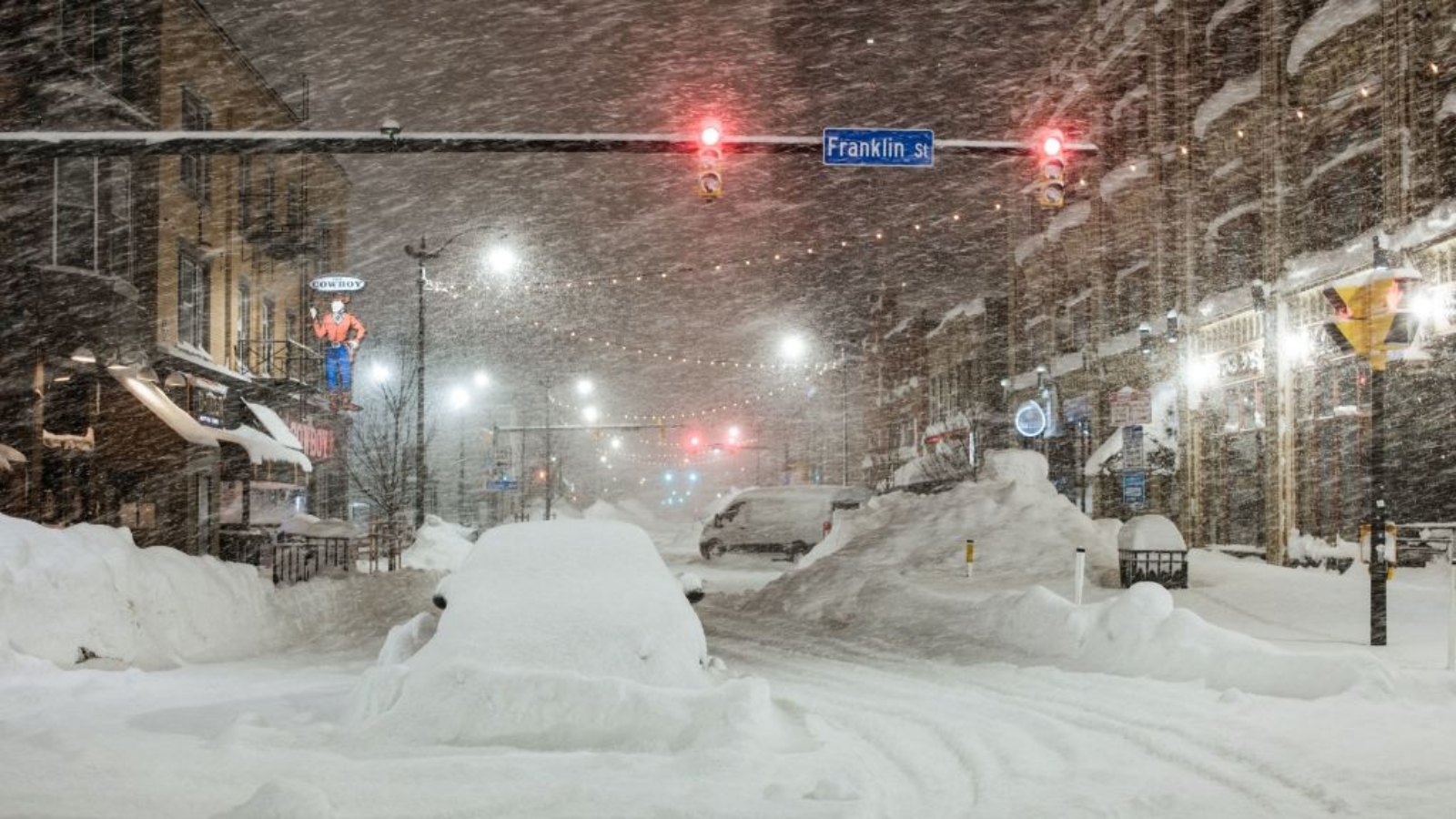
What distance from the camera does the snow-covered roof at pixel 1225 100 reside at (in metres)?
28.6

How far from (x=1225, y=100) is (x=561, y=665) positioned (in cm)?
2602

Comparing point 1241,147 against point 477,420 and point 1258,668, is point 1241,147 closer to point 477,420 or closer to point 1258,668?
point 1258,668

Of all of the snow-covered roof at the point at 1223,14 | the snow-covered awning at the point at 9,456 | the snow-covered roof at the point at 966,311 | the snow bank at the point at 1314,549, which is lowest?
the snow bank at the point at 1314,549

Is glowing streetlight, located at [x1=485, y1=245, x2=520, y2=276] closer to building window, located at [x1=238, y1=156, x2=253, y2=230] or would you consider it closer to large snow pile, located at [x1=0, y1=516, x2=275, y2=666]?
building window, located at [x1=238, y1=156, x2=253, y2=230]

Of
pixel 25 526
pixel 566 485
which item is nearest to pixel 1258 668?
pixel 25 526

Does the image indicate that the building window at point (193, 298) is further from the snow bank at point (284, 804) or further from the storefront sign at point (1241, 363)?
the snow bank at point (284, 804)

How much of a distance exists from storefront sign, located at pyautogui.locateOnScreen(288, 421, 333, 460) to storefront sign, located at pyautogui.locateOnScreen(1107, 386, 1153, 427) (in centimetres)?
2363

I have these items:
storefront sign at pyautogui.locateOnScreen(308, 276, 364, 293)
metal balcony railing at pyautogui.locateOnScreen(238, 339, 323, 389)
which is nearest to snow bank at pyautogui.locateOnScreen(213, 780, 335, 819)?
storefront sign at pyautogui.locateOnScreen(308, 276, 364, 293)

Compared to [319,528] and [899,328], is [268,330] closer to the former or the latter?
[319,528]

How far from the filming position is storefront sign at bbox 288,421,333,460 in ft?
126

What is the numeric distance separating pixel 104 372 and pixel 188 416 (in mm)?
2454

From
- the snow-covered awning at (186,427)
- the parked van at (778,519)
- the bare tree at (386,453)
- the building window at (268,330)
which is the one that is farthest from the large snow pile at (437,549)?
A: the parked van at (778,519)

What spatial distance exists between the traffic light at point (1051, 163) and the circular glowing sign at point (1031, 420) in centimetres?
2694

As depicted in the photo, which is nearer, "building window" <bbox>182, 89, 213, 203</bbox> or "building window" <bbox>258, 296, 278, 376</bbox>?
"building window" <bbox>182, 89, 213, 203</bbox>
